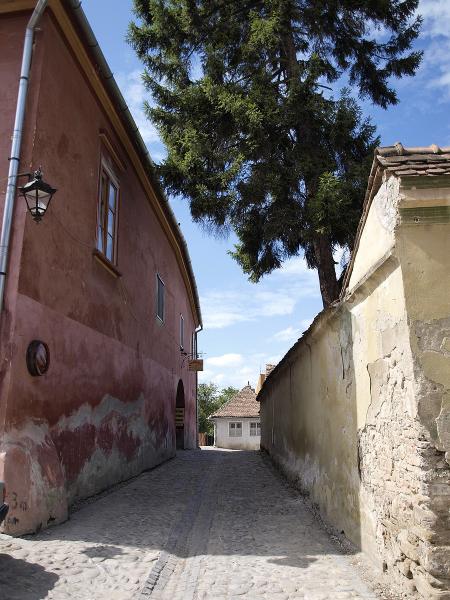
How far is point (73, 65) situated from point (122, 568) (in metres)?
6.42

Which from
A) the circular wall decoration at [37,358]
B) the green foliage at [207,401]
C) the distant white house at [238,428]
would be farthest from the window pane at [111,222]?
the green foliage at [207,401]

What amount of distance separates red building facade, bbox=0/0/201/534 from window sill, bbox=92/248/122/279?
3 centimetres

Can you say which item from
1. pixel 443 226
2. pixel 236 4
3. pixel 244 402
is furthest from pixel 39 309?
pixel 244 402

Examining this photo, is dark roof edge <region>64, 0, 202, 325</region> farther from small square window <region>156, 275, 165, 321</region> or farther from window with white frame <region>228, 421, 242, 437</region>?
window with white frame <region>228, 421, 242, 437</region>

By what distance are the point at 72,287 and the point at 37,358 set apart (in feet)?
4.99

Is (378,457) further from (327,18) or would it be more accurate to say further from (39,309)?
(327,18)

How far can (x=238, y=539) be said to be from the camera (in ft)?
18.7

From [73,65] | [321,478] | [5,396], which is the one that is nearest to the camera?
[5,396]

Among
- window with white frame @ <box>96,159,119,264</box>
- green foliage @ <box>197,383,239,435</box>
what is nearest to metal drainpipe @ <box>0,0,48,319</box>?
window with white frame @ <box>96,159,119,264</box>

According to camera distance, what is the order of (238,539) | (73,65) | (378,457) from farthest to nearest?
(73,65), (238,539), (378,457)

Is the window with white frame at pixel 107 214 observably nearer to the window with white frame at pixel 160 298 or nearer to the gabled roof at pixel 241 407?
the window with white frame at pixel 160 298

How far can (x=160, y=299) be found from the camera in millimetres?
13969

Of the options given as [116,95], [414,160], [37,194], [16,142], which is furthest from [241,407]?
[414,160]

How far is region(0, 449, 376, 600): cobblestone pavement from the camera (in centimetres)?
415
